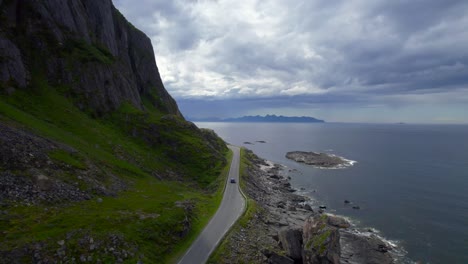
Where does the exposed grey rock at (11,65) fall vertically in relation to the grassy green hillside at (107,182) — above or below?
above

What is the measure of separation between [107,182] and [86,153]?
30.6ft

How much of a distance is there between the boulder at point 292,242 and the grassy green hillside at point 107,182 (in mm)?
12485

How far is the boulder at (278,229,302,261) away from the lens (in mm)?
39219

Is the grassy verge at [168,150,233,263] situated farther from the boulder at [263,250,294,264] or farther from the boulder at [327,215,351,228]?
the boulder at [327,215,351,228]

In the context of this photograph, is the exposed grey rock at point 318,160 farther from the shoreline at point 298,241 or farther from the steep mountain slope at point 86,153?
the steep mountain slope at point 86,153

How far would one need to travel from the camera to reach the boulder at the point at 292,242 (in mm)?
39219

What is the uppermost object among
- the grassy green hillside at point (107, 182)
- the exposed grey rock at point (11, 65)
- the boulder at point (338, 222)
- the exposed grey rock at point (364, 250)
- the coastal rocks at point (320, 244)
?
the exposed grey rock at point (11, 65)

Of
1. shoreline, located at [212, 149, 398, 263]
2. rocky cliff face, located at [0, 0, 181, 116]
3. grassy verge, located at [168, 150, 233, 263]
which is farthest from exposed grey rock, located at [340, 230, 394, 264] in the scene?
rocky cliff face, located at [0, 0, 181, 116]

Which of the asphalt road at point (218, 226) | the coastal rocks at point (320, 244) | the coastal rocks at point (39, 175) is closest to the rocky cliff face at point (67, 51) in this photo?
the coastal rocks at point (39, 175)

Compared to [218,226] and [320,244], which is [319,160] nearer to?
[218,226]

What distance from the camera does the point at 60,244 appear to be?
83.8ft

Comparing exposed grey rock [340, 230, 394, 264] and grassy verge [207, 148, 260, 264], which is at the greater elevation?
grassy verge [207, 148, 260, 264]

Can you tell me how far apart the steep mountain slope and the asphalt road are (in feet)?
5.29

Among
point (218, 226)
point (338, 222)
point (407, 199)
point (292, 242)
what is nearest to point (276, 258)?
point (292, 242)
